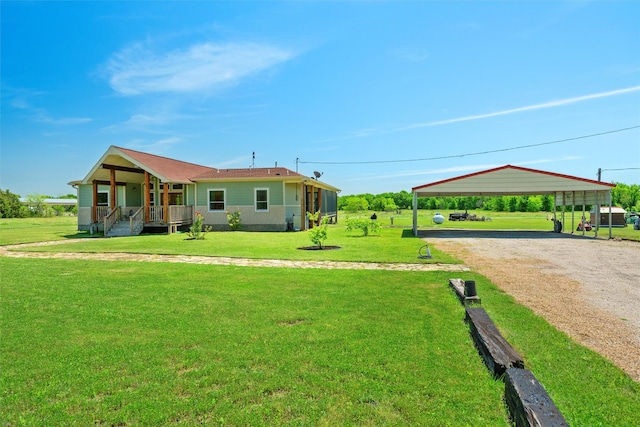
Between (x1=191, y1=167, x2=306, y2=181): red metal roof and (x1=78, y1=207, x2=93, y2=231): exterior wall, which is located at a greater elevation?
(x1=191, y1=167, x2=306, y2=181): red metal roof

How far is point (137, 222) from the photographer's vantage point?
64.9ft

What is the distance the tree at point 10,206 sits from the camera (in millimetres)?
42125

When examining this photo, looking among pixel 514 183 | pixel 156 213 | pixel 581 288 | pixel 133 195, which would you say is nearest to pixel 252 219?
pixel 156 213

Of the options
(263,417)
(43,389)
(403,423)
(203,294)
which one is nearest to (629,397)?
(403,423)

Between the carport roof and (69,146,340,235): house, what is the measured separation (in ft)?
25.3

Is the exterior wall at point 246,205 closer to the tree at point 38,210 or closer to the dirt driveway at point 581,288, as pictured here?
the dirt driveway at point 581,288

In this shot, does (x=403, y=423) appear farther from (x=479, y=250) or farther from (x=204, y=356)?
(x=479, y=250)

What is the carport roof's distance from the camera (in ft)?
59.1

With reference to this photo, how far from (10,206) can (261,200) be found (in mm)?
38599

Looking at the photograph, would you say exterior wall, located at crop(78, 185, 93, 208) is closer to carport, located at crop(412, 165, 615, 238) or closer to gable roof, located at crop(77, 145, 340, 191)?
gable roof, located at crop(77, 145, 340, 191)

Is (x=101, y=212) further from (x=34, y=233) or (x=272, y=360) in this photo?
(x=272, y=360)

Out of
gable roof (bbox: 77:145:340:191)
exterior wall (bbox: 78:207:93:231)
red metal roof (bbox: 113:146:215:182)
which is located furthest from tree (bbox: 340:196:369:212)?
exterior wall (bbox: 78:207:93:231)

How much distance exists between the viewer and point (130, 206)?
2328 cm

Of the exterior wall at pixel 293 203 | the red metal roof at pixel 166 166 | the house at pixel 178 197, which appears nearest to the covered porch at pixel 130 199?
the house at pixel 178 197
